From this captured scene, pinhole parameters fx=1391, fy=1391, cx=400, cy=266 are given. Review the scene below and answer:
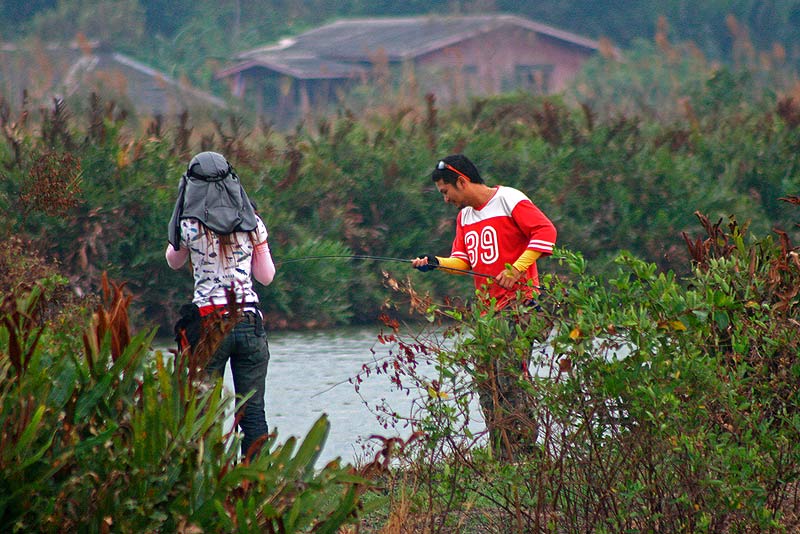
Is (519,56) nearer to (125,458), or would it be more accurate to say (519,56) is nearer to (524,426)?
(524,426)

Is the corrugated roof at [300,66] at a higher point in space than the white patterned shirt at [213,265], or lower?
higher

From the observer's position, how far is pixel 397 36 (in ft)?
180

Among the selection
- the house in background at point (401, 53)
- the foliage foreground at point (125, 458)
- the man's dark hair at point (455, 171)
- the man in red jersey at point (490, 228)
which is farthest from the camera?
the house in background at point (401, 53)

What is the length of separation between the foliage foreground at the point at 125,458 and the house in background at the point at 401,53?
4618cm

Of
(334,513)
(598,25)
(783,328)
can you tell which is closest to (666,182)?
(783,328)

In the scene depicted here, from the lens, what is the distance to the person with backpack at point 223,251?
6000 mm

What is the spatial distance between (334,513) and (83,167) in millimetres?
9510

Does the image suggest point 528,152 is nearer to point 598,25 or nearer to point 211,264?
point 211,264

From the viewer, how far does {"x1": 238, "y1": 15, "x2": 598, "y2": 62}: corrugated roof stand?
174ft

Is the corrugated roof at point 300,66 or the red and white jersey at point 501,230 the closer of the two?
the red and white jersey at point 501,230

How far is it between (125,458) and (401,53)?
4939 centimetres

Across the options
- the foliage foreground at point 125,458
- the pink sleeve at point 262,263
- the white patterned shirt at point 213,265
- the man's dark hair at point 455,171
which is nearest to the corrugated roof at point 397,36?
the man's dark hair at point 455,171

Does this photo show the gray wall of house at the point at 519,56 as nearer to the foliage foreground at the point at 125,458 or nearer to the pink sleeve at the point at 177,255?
the pink sleeve at the point at 177,255

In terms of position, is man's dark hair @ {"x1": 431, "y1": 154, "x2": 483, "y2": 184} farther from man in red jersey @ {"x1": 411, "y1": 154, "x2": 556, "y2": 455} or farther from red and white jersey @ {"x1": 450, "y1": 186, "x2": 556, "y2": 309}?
red and white jersey @ {"x1": 450, "y1": 186, "x2": 556, "y2": 309}
